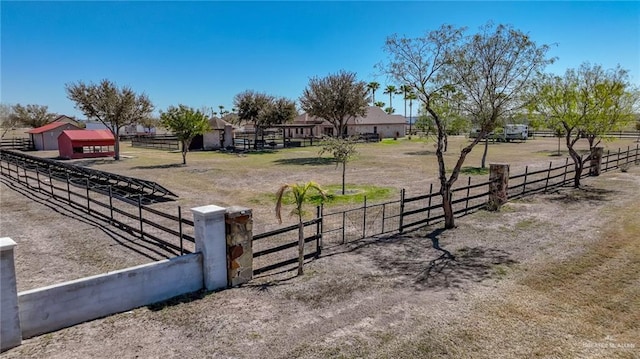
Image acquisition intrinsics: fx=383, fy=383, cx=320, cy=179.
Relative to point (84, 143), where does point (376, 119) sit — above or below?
above

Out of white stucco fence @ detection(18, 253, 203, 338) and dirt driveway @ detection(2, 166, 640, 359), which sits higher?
white stucco fence @ detection(18, 253, 203, 338)

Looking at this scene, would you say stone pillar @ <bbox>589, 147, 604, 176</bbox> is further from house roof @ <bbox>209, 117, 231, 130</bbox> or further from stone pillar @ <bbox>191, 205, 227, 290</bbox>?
house roof @ <bbox>209, 117, 231, 130</bbox>

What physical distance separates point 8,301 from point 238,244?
12.4 feet

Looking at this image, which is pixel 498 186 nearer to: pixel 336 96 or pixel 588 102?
pixel 588 102

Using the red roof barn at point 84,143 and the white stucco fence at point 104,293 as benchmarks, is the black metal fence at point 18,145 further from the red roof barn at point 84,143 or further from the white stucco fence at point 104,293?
the white stucco fence at point 104,293

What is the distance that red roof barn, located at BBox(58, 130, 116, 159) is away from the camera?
36875 mm

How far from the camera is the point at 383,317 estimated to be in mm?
6727

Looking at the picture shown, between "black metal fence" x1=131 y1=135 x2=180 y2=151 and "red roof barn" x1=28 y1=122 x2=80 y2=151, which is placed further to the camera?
"black metal fence" x1=131 y1=135 x2=180 y2=151

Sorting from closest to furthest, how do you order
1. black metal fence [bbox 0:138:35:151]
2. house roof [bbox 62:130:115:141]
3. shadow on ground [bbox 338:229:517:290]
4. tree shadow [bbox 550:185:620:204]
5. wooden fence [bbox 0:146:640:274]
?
shadow on ground [bbox 338:229:517:290] < wooden fence [bbox 0:146:640:274] < tree shadow [bbox 550:185:620:204] < house roof [bbox 62:130:115:141] < black metal fence [bbox 0:138:35:151]

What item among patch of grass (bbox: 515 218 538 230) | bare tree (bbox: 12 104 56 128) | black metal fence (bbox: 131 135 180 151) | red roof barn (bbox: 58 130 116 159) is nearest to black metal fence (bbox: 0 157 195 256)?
patch of grass (bbox: 515 218 538 230)

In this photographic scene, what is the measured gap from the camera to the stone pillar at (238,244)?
7.89 m

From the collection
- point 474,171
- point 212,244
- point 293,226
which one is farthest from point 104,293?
point 474,171

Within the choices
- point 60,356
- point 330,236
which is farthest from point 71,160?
point 60,356

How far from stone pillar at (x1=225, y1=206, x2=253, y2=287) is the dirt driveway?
0.32 m
